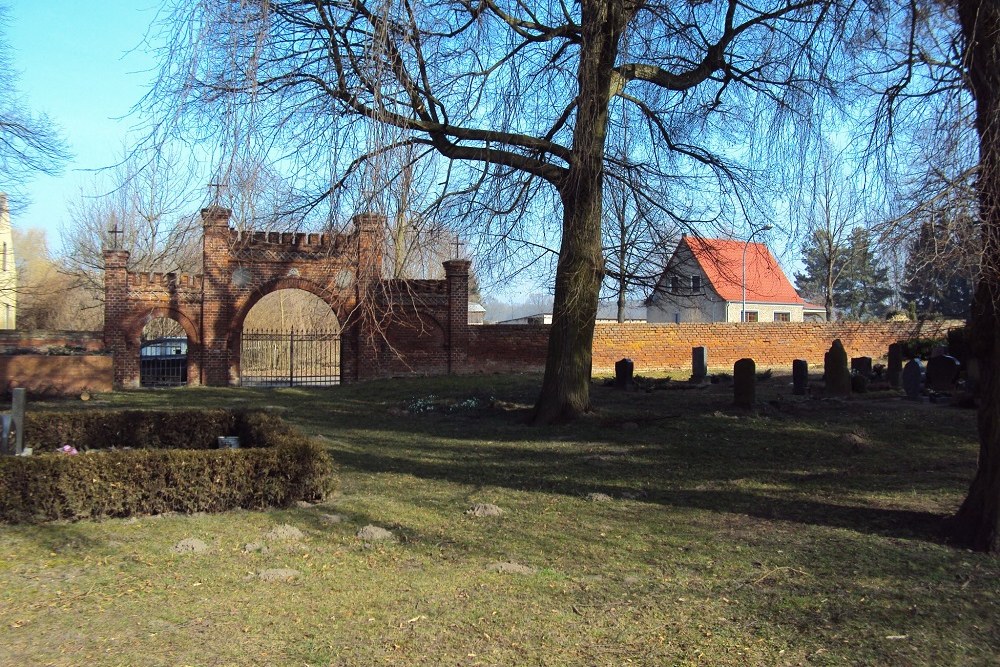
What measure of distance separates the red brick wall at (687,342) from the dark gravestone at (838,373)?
9.63 m

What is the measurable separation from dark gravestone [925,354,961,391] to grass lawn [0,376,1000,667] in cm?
558

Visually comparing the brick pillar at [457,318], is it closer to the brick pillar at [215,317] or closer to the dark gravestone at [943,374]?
the brick pillar at [215,317]

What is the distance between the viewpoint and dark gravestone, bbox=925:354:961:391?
14773 mm

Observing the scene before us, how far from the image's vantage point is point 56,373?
18.9 metres

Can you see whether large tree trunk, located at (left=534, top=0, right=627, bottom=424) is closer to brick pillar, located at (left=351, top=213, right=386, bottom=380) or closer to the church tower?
brick pillar, located at (left=351, top=213, right=386, bottom=380)

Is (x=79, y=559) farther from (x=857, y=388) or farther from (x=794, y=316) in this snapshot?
(x=794, y=316)

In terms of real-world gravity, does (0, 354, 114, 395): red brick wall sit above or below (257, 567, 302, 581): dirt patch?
above

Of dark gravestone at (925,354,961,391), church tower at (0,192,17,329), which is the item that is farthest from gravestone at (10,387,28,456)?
church tower at (0,192,17,329)

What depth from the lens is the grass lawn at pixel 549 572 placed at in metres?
3.89

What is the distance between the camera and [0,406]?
1680cm

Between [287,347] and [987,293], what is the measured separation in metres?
35.7

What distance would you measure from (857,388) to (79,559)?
1430 cm

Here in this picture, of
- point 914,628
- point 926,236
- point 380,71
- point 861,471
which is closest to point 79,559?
point 380,71

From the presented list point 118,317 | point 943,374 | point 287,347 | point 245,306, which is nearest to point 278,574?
point 943,374
